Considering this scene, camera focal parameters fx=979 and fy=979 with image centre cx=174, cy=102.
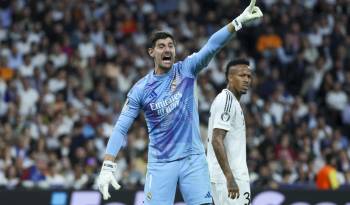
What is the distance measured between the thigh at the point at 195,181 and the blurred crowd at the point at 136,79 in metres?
7.27

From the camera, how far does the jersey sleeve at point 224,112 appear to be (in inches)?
389

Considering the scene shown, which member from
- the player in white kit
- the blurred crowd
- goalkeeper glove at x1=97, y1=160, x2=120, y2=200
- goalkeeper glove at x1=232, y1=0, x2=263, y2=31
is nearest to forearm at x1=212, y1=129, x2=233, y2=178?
the player in white kit

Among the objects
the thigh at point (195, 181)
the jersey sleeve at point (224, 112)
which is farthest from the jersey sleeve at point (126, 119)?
the jersey sleeve at point (224, 112)

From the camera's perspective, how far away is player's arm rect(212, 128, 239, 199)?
9633 millimetres

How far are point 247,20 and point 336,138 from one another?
1150 centimetres

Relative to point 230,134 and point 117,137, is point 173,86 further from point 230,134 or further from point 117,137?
point 230,134

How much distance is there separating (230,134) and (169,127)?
78cm

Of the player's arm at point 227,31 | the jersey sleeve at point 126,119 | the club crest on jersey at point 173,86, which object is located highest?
the player's arm at point 227,31

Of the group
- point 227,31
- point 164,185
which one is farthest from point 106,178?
point 227,31

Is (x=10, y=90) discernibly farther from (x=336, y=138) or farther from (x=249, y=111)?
(x=336, y=138)

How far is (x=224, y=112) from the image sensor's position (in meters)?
9.92

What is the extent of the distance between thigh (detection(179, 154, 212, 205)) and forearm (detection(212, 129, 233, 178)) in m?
0.20

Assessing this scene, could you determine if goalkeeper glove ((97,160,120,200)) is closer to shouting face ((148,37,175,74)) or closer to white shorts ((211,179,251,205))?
shouting face ((148,37,175,74))

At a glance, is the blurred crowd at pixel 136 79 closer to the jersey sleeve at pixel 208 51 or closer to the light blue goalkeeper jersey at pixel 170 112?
the light blue goalkeeper jersey at pixel 170 112
